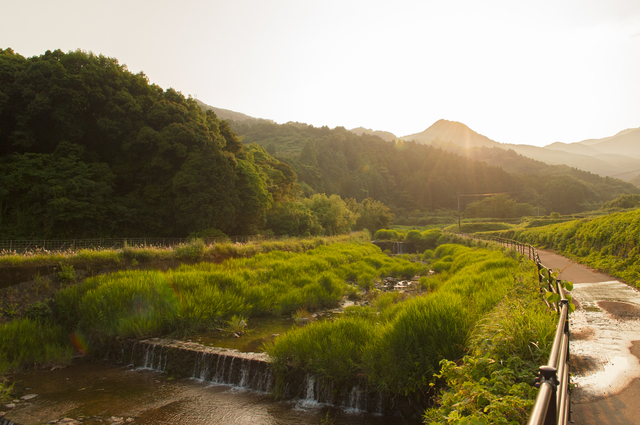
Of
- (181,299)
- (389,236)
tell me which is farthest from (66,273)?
(389,236)

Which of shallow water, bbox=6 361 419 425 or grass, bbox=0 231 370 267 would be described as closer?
shallow water, bbox=6 361 419 425

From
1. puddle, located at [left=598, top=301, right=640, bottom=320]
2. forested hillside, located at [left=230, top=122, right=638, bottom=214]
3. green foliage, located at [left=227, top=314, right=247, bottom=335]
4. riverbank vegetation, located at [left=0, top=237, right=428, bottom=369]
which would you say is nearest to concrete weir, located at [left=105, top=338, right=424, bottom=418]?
riverbank vegetation, located at [left=0, top=237, right=428, bottom=369]

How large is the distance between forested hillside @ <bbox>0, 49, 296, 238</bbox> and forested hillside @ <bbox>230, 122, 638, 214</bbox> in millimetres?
69175

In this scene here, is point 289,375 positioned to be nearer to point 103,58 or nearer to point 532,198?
point 103,58

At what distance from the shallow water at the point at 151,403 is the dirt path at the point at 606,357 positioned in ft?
9.58

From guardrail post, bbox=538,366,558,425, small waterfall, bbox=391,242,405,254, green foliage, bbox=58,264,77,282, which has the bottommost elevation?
small waterfall, bbox=391,242,405,254

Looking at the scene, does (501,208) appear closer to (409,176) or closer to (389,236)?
(409,176)

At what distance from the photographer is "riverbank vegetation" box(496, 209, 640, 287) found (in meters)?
14.6

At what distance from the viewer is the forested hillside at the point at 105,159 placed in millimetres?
23141

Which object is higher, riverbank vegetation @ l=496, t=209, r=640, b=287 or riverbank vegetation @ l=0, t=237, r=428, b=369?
riverbank vegetation @ l=496, t=209, r=640, b=287

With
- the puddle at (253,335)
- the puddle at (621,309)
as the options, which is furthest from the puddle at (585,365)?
the puddle at (253,335)

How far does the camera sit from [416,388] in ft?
20.5

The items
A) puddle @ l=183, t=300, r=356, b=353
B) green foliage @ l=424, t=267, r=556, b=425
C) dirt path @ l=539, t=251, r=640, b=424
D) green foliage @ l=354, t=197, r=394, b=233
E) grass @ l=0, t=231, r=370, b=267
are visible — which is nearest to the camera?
green foliage @ l=424, t=267, r=556, b=425

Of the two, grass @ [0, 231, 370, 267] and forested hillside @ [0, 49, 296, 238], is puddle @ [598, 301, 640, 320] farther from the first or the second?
forested hillside @ [0, 49, 296, 238]
